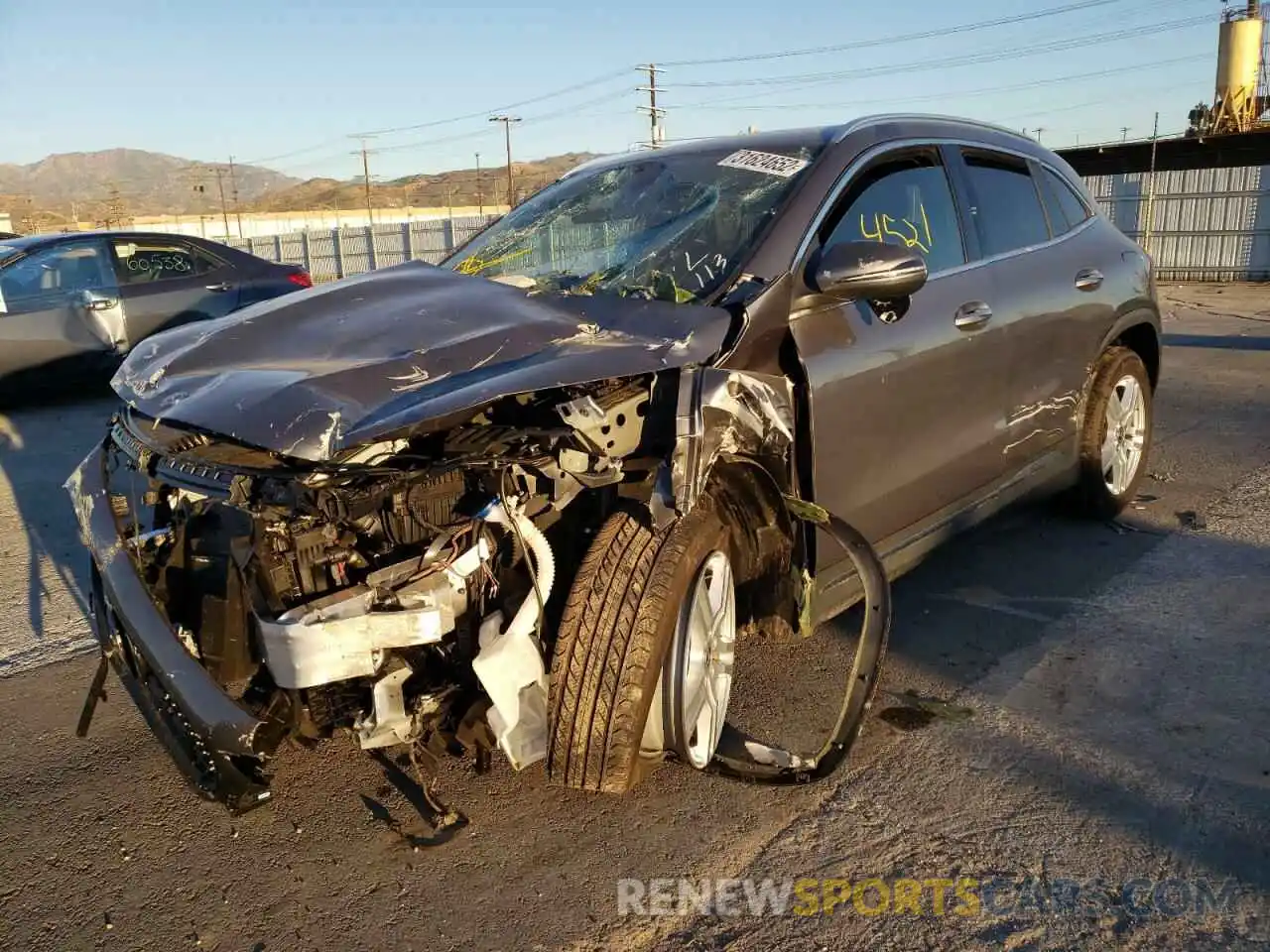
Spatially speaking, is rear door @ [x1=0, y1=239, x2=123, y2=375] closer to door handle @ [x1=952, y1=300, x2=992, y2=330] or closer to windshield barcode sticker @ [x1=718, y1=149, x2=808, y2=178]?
windshield barcode sticker @ [x1=718, y1=149, x2=808, y2=178]

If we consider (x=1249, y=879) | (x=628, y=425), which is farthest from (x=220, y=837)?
(x=1249, y=879)

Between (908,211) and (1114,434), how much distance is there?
6.58 ft

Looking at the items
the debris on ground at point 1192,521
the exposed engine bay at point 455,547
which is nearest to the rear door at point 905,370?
the exposed engine bay at point 455,547

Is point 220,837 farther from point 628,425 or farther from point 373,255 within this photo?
point 373,255

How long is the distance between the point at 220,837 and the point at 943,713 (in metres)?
2.19

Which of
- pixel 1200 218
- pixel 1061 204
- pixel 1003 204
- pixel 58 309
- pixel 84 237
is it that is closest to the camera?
pixel 1003 204

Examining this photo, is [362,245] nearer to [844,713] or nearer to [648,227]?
[648,227]

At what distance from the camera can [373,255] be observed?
3041cm

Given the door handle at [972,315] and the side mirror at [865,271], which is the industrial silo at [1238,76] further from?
the side mirror at [865,271]

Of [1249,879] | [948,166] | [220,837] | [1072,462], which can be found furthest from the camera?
[1072,462]

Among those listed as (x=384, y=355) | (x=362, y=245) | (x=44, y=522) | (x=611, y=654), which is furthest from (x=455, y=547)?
(x=362, y=245)

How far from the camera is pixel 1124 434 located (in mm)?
4992

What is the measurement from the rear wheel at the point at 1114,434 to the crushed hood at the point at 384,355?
2596 millimetres

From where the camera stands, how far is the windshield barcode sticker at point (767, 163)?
3373 mm
